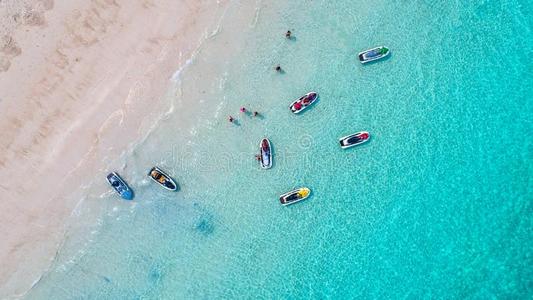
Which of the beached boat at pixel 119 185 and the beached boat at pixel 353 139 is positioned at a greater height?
the beached boat at pixel 119 185

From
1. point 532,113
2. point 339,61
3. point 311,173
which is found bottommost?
point 532,113

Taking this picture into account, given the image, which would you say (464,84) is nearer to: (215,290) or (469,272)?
(469,272)

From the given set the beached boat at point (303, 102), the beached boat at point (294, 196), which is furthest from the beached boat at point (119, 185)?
the beached boat at point (303, 102)

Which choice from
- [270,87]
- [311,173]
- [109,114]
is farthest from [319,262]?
[109,114]

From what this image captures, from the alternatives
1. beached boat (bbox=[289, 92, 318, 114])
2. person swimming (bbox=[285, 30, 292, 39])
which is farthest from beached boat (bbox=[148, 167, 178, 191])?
person swimming (bbox=[285, 30, 292, 39])

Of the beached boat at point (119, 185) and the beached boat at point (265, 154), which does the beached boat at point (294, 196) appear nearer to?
the beached boat at point (265, 154)

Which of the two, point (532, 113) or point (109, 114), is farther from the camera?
point (532, 113)

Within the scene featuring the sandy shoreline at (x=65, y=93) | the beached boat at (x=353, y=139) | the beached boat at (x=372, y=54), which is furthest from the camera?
the beached boat at (x=372, y=54)
